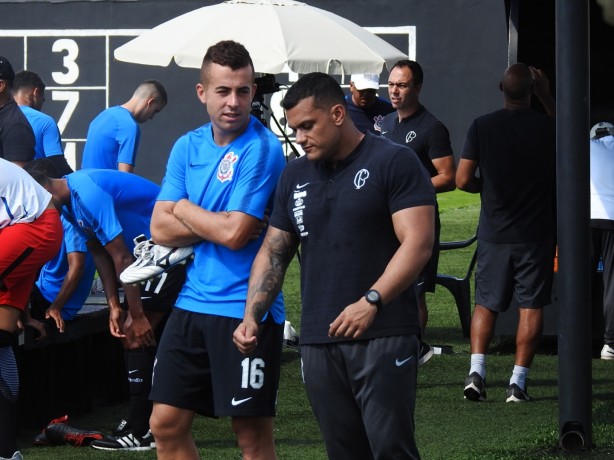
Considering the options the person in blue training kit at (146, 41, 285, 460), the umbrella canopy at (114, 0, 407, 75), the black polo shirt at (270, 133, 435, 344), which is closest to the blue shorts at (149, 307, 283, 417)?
the person in blue training kit at (146, 41, 285, 460)

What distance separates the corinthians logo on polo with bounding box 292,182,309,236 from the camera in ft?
14.9

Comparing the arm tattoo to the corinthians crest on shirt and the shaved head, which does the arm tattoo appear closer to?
the corinthians crest on shirt

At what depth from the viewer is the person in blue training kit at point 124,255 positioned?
6336mm

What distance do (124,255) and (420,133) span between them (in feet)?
9.42

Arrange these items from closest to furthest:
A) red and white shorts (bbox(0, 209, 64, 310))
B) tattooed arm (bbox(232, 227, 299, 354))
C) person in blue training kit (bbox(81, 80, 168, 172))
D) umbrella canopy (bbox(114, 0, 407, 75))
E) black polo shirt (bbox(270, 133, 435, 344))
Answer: black polo shirt (bbox(270, 133, 435, 344))
tattooed arm (bbox(232, 227, 299, 354))
red and white shorts (bbox(0, 209, 64, 310))
umbrella canopy (bbox(114, 0, 407, 75))
person in blue training kit (bbox(81, 80, 168, 172))

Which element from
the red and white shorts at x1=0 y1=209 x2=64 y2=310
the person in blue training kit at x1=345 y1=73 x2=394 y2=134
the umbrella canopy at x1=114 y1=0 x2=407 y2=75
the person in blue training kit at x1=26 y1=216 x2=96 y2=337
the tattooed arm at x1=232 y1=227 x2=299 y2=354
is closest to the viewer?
the tattooed arm at x1=232 y1=227 x2=299 y2=354

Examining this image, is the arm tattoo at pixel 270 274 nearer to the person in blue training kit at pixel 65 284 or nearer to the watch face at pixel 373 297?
the watch face at pixel 373 297

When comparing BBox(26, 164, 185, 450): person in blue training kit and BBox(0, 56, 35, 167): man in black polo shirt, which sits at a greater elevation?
BBox(0, 56, 35, 167): man in black polo shirt

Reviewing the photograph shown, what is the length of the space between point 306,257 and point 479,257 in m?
3.84

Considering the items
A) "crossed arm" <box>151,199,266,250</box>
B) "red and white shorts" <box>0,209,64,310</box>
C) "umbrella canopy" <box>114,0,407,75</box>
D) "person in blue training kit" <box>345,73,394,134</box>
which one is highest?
"umbrella canopy" <box>114,0,407,75</box>

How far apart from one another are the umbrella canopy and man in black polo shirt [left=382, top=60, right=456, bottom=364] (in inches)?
36.4

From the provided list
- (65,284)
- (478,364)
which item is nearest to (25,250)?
(65,284)

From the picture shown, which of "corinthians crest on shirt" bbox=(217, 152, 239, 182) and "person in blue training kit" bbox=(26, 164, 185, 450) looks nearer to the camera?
"corinthians crest on shirt" bbox=(217, 152, 239, 182)

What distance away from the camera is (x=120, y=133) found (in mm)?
9906
